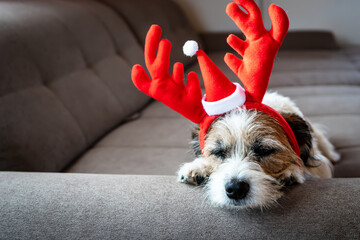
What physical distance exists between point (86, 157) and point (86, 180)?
2.49 ft

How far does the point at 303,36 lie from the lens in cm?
402

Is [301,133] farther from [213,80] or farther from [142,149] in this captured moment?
[142,149]

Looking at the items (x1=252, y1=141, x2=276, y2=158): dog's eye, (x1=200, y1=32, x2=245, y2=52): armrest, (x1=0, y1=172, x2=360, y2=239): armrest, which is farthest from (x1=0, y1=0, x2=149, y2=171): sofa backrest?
(x1=200, y1=32, x2=245, y2=52): armrest

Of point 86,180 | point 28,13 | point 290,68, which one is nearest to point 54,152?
point 86,180

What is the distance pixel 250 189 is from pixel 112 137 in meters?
1.14

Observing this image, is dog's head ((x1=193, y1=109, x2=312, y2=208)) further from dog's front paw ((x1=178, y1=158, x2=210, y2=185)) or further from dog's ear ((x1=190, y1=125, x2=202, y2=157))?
dog's ear ((x1=190, y1=125, x2=202, y2=157))

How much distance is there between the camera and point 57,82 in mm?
1757

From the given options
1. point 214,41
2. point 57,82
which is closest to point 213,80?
point 57,82

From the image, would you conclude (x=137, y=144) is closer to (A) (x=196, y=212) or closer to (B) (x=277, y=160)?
(B) (x=277, y=160)

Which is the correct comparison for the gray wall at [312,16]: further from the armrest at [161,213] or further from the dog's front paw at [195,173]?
the armrest at [161,213]

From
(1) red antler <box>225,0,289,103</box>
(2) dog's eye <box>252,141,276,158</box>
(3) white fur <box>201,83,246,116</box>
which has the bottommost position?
(2) dog's eye <box>252,141,276,158</box>

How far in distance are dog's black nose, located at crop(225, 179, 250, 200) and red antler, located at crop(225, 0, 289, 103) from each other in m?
0.29

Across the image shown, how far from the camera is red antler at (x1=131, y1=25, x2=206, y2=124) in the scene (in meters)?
0.97

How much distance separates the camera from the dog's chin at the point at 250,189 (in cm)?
88
